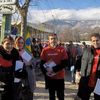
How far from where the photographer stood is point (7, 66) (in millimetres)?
6520

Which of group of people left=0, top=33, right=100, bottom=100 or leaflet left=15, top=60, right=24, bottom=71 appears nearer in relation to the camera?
group of people left=0, top=33, right=100, bottom=100

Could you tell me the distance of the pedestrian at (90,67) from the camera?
6547 mm

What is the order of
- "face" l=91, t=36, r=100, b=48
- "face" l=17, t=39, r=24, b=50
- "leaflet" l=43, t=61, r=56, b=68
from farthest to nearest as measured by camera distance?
"leaflet" l=43, t=61, r=56, b=68 → "face" l=17, t=39, r=24, b=50 → "face" l=91, t=36, r=100, b=48

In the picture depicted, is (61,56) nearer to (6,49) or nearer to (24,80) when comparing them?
(24,80)

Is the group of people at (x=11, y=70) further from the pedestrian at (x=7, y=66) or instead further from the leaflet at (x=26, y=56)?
the leaflet at (x=26, y=56)

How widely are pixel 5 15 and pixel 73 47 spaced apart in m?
8.83

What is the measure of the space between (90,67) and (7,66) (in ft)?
4.89

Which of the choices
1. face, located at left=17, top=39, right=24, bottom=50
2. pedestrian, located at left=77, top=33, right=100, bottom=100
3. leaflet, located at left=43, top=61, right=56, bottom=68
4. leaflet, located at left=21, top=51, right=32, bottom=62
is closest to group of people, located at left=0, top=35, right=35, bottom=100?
face, located at left=17, top=39, right=24, bottom=50

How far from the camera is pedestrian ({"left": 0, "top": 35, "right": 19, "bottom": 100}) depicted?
650cm

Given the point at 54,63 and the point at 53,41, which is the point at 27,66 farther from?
the point at 53,41

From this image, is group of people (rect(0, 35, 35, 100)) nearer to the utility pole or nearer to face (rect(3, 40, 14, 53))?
face (rect(3, 40, 14, 53))

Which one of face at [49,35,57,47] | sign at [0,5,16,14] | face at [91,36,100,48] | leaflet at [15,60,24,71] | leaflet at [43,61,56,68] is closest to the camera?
face at [91,36,100,48]

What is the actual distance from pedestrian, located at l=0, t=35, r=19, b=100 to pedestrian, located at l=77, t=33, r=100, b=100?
4.19ft

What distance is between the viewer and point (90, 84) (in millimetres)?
6637
